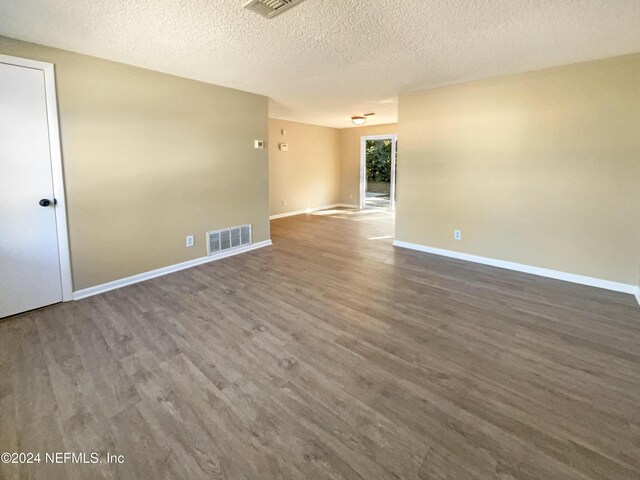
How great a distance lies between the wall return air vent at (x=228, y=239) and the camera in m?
4.39

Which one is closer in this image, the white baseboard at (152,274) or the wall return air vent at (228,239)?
the white baseboard at (152,274)

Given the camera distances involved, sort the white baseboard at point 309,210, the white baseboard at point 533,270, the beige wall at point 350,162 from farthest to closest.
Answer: the beige wall at point 350,162 → the white baseboard at point 309,210 → the white baseboard at point 533,270

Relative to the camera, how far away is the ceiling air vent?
2.06 m

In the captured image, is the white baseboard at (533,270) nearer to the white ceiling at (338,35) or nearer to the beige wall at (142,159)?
the white ceiling at (338,35)

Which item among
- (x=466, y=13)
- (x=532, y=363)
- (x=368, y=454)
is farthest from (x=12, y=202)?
(x=532, y=363)

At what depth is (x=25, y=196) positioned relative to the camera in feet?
9.12

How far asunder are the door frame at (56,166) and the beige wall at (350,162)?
723 cm

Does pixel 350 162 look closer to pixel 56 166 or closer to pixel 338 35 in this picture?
pixel 338 35

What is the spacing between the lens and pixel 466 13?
2234mm

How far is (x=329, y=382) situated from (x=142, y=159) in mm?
3181

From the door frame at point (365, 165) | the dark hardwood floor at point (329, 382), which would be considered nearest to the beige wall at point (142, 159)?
the dark hardwood floor at point (329, 382)

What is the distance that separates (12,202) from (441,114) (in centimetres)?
492

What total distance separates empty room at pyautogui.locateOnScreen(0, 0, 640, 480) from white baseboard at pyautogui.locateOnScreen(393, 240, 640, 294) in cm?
Result: 3

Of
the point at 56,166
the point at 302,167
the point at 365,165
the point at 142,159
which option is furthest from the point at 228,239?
the point at 365,165
